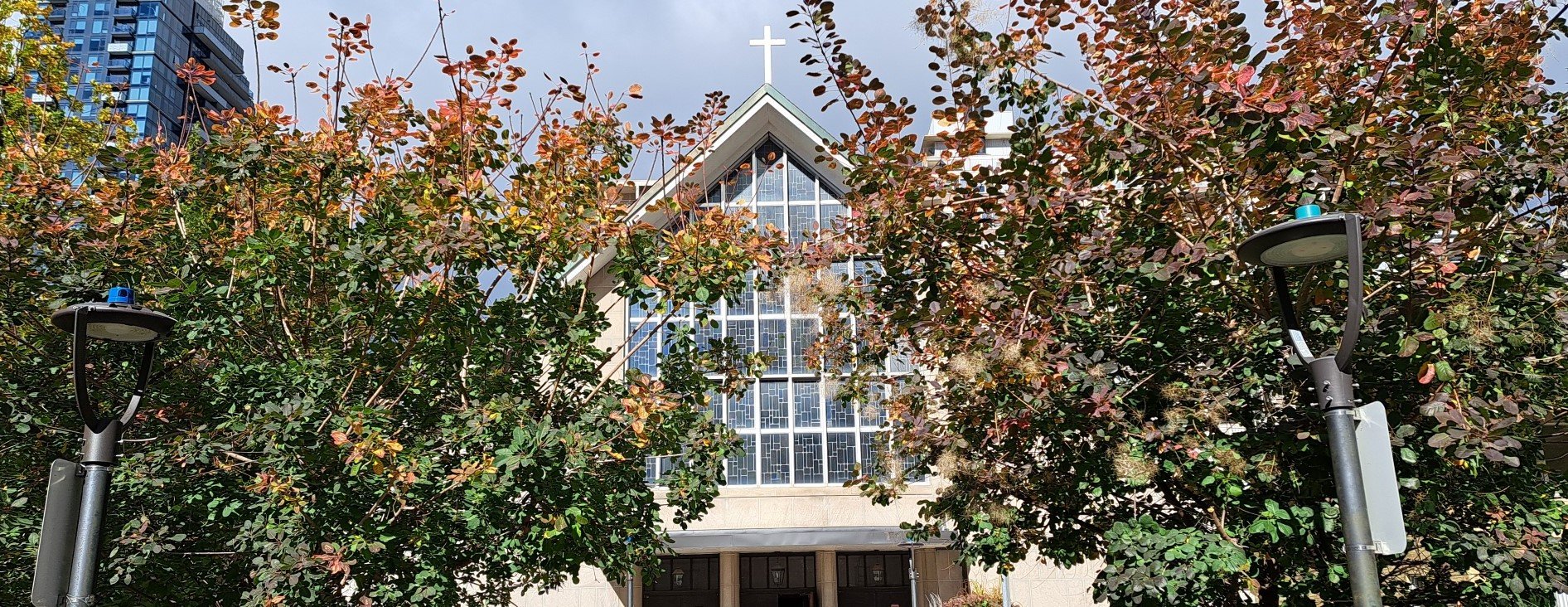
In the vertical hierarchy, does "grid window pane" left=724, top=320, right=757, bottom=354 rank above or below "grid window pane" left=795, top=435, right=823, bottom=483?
above

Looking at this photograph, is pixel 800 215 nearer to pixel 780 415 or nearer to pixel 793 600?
pixel 780 415

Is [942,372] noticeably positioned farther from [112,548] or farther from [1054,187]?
[112,548]

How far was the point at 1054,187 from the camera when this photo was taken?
6598mm

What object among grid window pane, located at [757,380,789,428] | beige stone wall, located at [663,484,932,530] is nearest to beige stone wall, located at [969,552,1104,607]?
beige stone wall, located at [663,484,932,530]

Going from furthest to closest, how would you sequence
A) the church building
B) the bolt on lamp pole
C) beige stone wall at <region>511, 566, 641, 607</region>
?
beige stone wall at <region>511, 566, 641, 607</region> < the church building < the bolt on lamp pole

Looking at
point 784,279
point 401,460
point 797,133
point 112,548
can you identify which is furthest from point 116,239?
point 797,133

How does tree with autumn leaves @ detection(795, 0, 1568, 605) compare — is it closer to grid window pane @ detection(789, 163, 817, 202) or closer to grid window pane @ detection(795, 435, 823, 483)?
grid window pane @ detection(795, 435, 823, 483)

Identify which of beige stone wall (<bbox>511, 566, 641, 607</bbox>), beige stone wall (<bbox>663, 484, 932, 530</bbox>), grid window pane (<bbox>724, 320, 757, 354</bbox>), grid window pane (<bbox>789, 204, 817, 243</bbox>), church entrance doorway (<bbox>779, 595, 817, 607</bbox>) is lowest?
church entrance doorway (<bbox>779, 595, 817, 607</bbox>)

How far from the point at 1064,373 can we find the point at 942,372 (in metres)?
1.67

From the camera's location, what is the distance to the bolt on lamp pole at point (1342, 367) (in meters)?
4.30

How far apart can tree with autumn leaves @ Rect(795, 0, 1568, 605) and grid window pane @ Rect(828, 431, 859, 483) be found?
1114 centimetres

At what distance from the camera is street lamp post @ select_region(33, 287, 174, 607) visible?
549 cm

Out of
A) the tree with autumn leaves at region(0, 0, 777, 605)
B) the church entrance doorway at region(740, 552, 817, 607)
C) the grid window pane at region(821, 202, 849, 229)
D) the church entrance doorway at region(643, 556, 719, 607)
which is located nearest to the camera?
the tree with autumn leaves at region(0, 0, 777, 605)

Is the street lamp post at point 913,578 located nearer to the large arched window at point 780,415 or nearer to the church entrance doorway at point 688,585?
the large arched window at point 780,415
